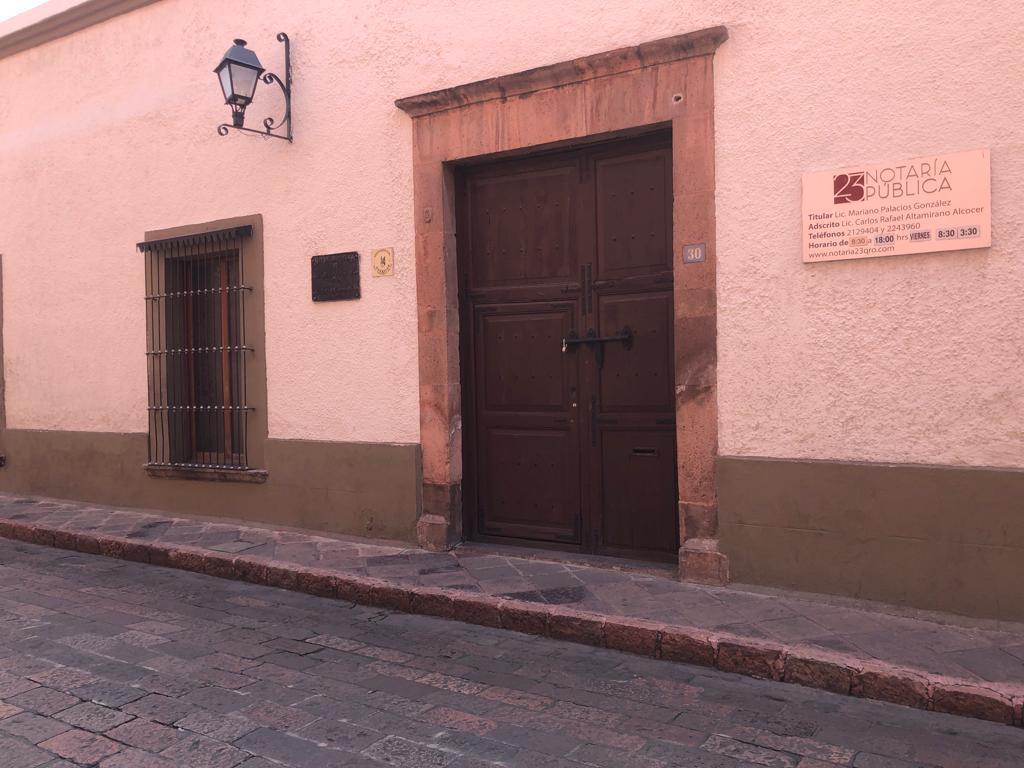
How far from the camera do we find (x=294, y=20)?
7000 mm

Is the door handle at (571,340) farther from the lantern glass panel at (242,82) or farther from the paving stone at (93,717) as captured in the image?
the paving stone at (93,717)

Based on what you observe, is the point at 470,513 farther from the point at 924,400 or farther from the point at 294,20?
the point at 294,20

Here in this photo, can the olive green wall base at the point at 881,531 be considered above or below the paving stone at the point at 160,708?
above

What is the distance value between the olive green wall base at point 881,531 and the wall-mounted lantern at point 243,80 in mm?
4525

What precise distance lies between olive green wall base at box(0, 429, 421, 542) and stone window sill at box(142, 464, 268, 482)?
5cm

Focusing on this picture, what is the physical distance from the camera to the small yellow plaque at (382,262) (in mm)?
6477

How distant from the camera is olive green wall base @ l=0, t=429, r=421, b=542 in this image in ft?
21.3

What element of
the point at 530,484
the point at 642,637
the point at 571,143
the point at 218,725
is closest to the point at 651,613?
the point at 642,637

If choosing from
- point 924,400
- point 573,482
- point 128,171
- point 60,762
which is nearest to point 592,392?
point 573,482

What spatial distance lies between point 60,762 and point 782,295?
4.14 m

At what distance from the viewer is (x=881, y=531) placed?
15.2 feet

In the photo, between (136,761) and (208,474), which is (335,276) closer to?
(208,474)

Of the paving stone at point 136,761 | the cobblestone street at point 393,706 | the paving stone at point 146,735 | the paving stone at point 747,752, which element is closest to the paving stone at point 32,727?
the cobblestone street at point 393,706

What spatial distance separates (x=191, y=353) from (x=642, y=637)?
17.7ft
